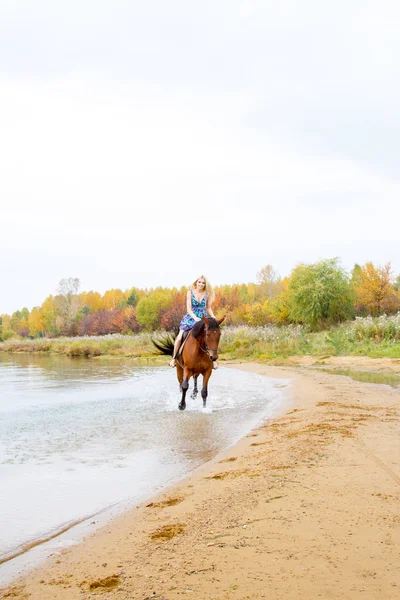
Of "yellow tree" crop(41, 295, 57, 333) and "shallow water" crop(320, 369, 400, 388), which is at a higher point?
"yellow tree" crop(41, 295, 57, 333)

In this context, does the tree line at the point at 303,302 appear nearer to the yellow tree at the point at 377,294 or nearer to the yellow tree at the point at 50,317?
the yellow tree at the point at 377,294

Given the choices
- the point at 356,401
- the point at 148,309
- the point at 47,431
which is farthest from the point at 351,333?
the point at 148,309

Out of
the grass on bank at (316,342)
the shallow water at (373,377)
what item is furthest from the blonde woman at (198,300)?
the grass on bank at (316,342)

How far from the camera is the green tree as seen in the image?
1369 inches

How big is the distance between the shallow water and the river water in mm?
Answer: 2889

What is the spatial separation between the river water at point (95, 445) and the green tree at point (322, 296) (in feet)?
75.7

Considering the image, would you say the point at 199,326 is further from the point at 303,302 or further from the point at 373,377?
the point at 303,302

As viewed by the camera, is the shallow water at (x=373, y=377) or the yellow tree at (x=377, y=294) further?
the yellow tree at (x=377, y=294)

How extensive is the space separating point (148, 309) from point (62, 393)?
60.3m

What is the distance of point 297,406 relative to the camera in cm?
896

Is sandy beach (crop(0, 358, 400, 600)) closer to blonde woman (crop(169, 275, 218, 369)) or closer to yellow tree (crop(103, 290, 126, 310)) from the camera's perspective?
blonde woman (crop(169, 275, 218, 369))

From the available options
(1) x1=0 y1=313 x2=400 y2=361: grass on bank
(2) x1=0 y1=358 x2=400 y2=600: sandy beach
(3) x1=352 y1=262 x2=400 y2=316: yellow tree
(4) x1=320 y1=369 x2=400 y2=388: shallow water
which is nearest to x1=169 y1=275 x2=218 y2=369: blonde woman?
(4) x1=320 y1=369 x2=400 y2=388: shallow water

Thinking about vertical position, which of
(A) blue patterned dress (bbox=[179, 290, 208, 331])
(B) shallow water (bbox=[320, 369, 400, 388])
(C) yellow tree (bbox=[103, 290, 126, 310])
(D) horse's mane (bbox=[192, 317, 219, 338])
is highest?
(C) yellow tree (bbox=[103, 290, 126, 310])

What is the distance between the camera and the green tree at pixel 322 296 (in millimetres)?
34781
